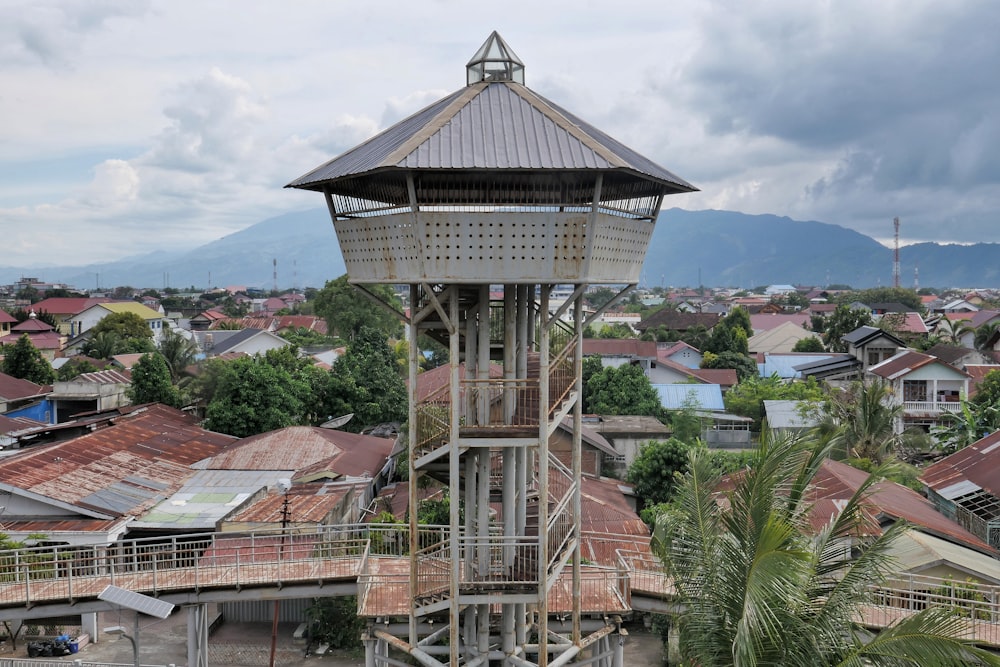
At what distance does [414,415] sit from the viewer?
14961mm

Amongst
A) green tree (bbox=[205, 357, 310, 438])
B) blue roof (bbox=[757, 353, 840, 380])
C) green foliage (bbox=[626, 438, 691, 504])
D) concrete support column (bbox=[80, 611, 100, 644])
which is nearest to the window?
blue roof (bbox=[757, 353, 840, 380])

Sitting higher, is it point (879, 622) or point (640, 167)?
point (640, 167)

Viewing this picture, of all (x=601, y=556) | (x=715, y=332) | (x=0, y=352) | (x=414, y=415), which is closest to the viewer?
(x=414, y=415)

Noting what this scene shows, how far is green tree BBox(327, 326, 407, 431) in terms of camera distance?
1725 inches

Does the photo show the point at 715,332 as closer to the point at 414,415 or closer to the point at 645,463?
the point at 645,463

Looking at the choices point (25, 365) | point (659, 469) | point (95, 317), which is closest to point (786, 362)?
point (659, 469)

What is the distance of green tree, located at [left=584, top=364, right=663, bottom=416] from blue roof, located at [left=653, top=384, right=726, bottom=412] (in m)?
1.65

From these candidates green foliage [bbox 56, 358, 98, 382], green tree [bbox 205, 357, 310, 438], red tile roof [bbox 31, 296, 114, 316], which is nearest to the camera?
green tree [bbox 205, 357, 310, 438]

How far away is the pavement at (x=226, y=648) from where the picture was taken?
22266 mm

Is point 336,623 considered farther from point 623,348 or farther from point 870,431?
point 623,348

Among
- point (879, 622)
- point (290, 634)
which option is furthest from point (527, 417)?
point (290, 634)

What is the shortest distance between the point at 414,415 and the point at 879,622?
9.73m

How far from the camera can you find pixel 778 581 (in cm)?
968

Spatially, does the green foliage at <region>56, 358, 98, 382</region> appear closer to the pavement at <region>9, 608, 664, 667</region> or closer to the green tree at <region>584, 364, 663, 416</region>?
the green tree at <region>584, 364, 663, 416</region>
